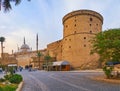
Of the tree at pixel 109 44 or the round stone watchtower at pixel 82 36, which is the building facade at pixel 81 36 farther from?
the tree at pixel 109 44

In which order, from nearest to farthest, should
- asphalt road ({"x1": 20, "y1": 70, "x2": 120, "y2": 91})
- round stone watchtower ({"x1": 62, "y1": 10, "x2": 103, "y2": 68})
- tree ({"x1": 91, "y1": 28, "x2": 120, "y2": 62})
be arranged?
asphalt road ({"x1": 20, "y1": 70, "x2": 120, "y2": 91})
tree ({"x1": 91, "y1": 28, "x2": 120, "y2": 62})
round stone watchtower ({"x1": 62, "y1": 10, "x2": 103, "y2": 68})

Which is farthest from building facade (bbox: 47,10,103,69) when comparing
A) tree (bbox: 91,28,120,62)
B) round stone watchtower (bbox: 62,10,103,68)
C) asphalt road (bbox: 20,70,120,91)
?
asphalt road (bbox: 20,70,120,91)

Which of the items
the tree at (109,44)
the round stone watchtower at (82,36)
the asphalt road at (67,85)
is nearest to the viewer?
the asphalt road at (67,85)

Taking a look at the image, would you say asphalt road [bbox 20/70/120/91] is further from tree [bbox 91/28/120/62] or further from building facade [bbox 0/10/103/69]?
building facade [bbox 0/10/103/69]

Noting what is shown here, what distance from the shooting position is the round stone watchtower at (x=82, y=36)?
2874 inches

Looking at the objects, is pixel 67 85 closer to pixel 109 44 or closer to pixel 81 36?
pixel 109 44

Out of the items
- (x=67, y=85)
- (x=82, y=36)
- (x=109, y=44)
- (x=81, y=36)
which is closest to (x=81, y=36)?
(x=81, y=36)

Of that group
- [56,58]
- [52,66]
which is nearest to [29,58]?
[56,58]

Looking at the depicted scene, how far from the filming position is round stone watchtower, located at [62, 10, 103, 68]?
7300 cm

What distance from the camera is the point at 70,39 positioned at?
251 feet

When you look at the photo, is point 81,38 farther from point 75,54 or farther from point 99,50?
point 99,50

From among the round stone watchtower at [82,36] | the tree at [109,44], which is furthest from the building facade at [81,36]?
the tree at [109,44]

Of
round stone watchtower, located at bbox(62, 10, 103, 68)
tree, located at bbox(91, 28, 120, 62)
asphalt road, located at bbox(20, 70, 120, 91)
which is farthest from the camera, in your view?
round stone watchtower, located at bbox(62, 10, 103, 68)

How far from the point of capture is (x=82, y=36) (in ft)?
243
